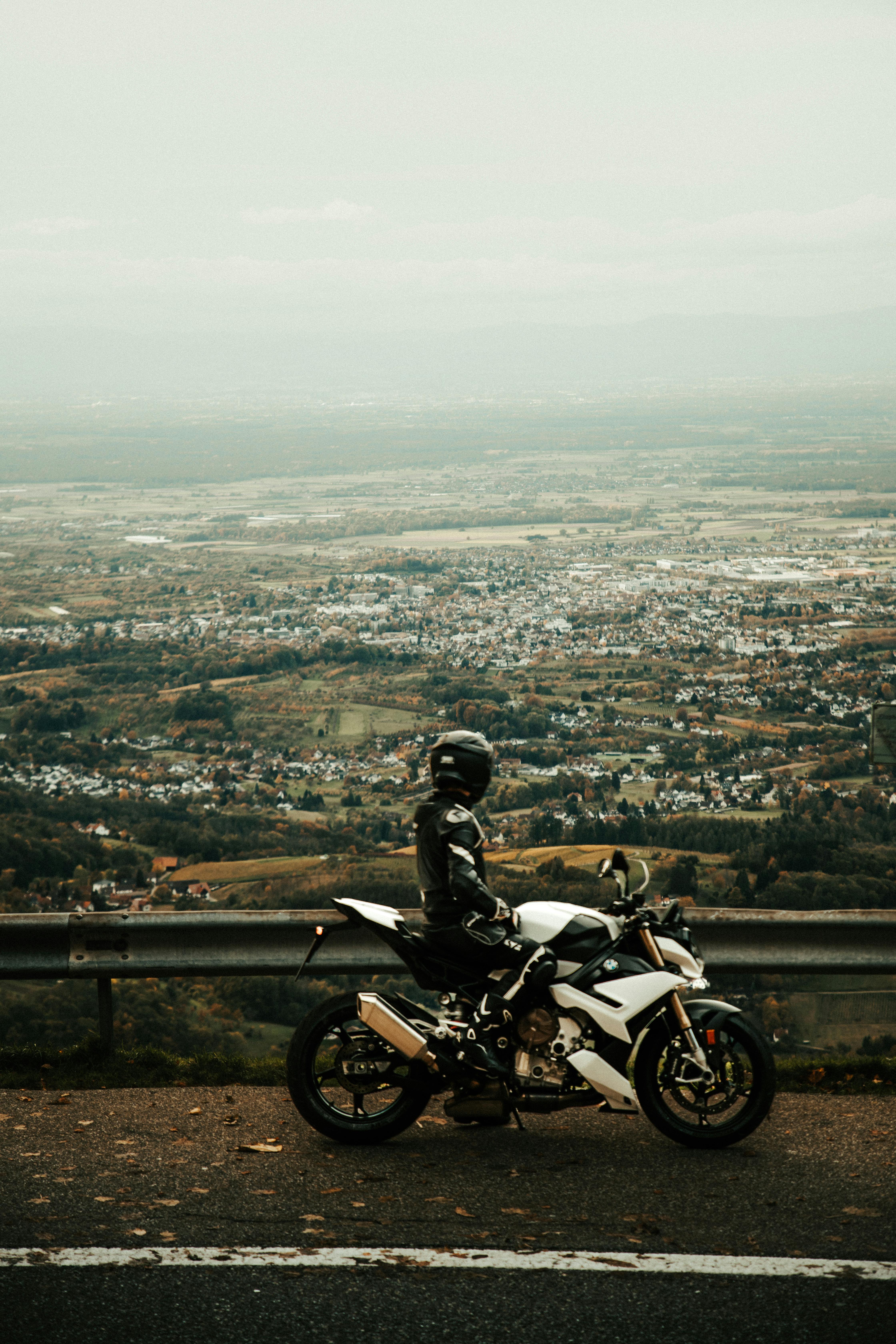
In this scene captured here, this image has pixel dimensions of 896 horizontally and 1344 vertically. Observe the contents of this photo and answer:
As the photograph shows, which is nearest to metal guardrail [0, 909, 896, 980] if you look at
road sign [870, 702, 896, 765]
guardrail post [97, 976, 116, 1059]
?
guardrail post [97, 976, 116, 1059]

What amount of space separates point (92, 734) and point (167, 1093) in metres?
17.1

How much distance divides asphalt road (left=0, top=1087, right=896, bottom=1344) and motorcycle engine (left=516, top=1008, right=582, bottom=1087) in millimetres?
358

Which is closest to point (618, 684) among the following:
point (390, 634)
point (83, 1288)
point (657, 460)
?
point (390, 634)

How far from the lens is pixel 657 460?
86500 mm

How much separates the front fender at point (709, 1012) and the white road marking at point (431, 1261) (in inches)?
43.3

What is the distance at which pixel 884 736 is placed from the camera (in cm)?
648

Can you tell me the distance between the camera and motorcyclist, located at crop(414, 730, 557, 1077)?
488 cm

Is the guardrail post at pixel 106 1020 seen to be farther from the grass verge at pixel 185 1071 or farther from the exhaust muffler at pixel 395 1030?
the exhaust muffler at pixel 395 1030

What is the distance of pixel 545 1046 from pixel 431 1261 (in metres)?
1.15

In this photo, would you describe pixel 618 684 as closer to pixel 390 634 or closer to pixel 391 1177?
pixel 390 634

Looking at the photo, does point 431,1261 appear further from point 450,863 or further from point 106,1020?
point 106,1020

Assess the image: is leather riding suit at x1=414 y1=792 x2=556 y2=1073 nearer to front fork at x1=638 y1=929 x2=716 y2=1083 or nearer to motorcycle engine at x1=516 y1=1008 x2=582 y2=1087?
motorcycle engine at x1=516 y1=1008 x2=582 y2=1087

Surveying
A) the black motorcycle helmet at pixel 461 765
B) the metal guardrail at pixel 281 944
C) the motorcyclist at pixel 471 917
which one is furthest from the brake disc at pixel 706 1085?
the black motorcycle helmet at pixel 461 765

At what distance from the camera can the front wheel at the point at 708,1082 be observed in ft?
16.1
